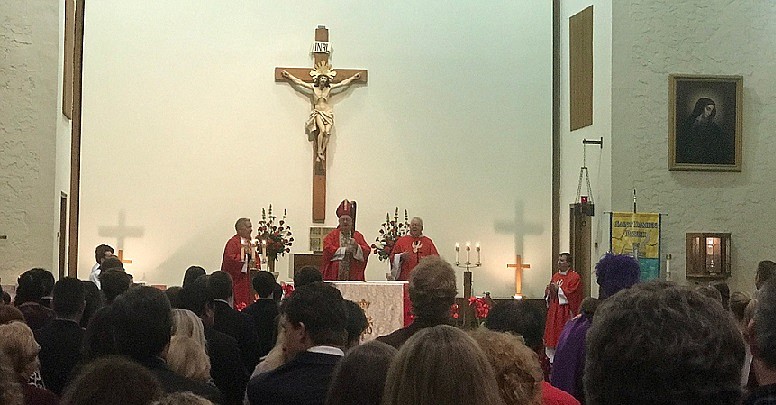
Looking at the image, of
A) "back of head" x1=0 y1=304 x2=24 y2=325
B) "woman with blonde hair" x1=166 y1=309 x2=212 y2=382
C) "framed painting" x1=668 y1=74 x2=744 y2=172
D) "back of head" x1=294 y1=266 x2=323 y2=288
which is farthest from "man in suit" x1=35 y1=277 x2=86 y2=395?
"framed painting" x1=668 y1=74 x2=744 y2=172

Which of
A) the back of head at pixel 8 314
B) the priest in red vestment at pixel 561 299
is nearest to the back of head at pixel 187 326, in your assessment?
the back of head at pixel 8 314

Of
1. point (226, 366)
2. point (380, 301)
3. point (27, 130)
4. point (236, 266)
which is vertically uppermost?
point (27, 130)

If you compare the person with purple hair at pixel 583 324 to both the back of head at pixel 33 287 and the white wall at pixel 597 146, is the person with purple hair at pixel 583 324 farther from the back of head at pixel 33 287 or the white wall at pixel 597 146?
the white wall at pixel 597 146

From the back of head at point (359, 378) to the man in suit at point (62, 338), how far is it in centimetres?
282

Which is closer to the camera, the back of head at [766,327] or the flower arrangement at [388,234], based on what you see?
the back of head at [766,327]

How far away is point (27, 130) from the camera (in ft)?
40.7

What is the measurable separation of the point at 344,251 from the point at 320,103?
3.87 m

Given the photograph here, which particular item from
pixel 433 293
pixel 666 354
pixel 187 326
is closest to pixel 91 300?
pixel 187 326

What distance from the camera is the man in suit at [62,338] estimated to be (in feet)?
17.2

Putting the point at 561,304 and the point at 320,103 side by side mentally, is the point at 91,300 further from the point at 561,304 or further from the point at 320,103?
the point at 320,103

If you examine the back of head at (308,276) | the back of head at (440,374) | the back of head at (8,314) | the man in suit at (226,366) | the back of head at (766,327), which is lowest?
the man in suit at (226,366)

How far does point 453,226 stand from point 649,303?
13.9 metres

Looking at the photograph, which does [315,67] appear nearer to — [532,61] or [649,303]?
[532,61]

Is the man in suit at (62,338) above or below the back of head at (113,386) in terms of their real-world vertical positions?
below
